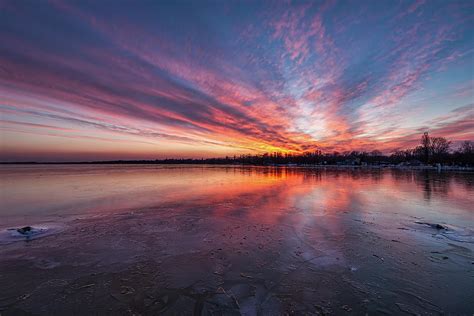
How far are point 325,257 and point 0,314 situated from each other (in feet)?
18.9

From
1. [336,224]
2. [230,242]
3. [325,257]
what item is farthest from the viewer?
[336,224]

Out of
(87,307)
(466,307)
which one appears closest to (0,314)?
(87,307)

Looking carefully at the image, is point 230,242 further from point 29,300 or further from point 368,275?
point 29,300

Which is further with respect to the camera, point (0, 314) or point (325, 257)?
point (325, 257)

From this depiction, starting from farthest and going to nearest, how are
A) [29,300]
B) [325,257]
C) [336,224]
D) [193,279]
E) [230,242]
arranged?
1. [336,224]
2. [230,242]
3. [325,257]
4. [193,279]
5. [29,300]

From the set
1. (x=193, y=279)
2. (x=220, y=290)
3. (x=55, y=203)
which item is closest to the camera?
(x=220, y=290)

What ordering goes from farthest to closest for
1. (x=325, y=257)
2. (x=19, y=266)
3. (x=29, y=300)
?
(x=325, y=257)
(x=19, y=266)
(x=29, y=300)

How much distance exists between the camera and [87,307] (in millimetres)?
3227

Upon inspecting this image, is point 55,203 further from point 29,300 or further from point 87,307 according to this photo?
point 87,307

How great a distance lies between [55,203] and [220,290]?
38.6 feet

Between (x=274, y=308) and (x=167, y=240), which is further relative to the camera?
(x=167, y=240)

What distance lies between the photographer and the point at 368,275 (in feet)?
13.5

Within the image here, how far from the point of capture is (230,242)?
5859 millimetres

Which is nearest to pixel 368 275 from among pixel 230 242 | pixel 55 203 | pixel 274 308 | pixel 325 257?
pixel 325 257
